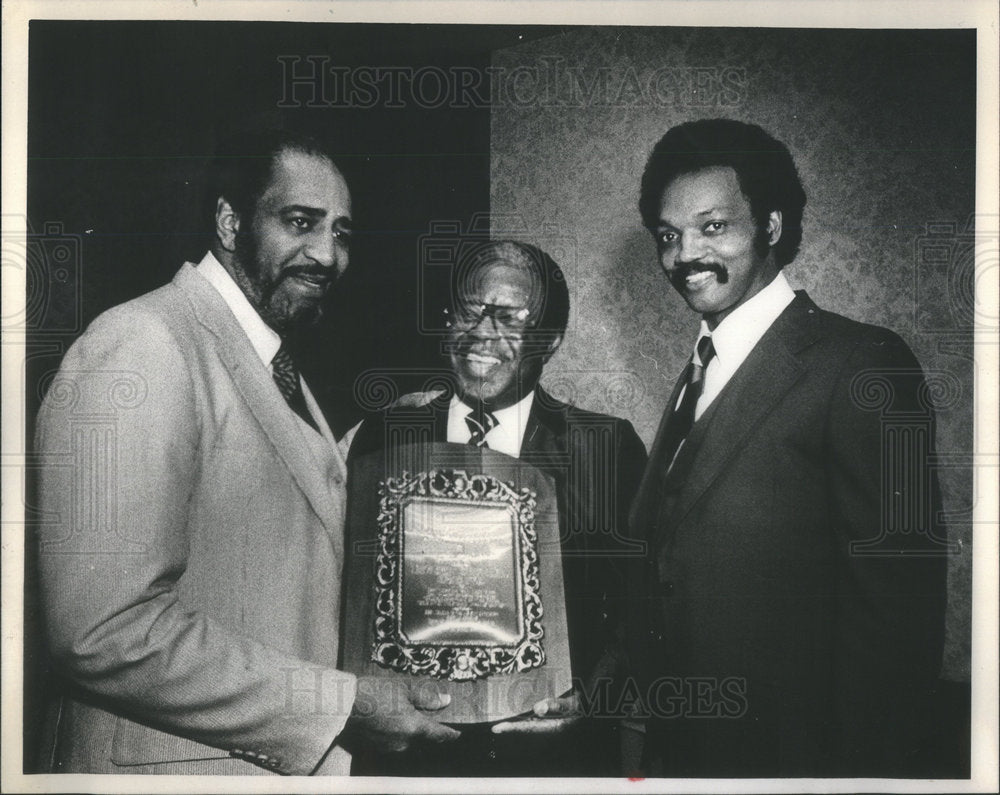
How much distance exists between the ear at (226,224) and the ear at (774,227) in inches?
54.8

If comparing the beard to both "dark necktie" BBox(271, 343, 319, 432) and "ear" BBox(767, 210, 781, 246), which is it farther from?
"ear" BBox(767, 210, 781, 246)

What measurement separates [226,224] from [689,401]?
1.30 metres

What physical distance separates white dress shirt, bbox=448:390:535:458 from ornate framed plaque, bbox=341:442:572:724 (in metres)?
0.03

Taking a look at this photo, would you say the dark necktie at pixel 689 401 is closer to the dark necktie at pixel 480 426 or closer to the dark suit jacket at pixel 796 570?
the dark suit jacket at pixel 796 570

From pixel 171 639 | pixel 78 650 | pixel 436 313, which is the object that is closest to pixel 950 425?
pixel 436 313

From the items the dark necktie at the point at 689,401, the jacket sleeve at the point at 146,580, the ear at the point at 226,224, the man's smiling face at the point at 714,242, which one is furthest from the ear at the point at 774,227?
the jacket sleeve at the point at 146,580

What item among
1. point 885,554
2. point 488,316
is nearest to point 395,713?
point 488,316

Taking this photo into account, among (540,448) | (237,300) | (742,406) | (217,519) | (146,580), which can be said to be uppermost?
(237,300)

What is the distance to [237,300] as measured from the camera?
8.68ft

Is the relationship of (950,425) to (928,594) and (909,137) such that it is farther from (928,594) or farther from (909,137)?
(909,137)

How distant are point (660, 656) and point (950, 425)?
3.25ft

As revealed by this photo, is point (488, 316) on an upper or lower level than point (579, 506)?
upper

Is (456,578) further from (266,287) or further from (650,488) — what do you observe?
(266,287)

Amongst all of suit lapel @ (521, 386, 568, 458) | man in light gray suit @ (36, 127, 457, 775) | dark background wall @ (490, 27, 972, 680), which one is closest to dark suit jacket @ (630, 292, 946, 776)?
dark background wall @ (490, 27, 972, 680)
